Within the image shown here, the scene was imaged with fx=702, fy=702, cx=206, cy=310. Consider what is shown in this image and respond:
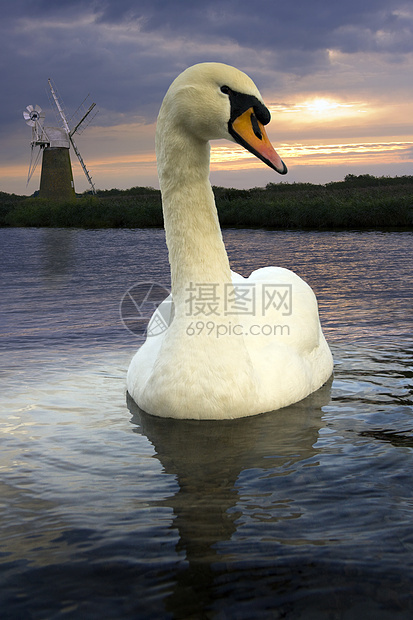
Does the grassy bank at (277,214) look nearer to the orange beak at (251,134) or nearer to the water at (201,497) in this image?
the water at (201,497)

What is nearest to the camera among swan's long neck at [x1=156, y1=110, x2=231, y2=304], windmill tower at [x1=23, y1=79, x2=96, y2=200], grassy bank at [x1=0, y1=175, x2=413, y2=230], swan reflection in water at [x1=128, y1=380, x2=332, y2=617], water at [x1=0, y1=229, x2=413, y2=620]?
water at [x1=0, y1=229, x2=413, y2=620]

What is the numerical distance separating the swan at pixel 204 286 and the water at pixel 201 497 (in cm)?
21

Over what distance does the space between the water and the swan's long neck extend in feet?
3.31

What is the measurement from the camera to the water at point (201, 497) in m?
2.65

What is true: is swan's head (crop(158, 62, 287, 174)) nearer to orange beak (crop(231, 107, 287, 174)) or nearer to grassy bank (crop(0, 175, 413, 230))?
orange beak (crop(231, 107, 287, 174))

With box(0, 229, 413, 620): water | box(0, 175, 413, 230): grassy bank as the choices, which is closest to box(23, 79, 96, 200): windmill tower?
box(0, 175, 413, 230): grassy bank

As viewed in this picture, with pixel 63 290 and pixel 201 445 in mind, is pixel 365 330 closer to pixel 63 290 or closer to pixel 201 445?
pixel 201 445

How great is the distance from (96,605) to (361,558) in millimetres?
1068

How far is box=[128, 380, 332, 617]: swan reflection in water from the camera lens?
283cm

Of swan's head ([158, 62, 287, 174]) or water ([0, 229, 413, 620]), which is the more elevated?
swan's head ([158, 62, 287, 174])

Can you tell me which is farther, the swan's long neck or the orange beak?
the swan's long neck

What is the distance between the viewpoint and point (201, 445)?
4.34m

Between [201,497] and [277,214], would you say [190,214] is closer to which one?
[201,497]

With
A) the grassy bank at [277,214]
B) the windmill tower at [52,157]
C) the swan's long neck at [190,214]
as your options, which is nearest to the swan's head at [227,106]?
the swan's long neck at [190,214]
